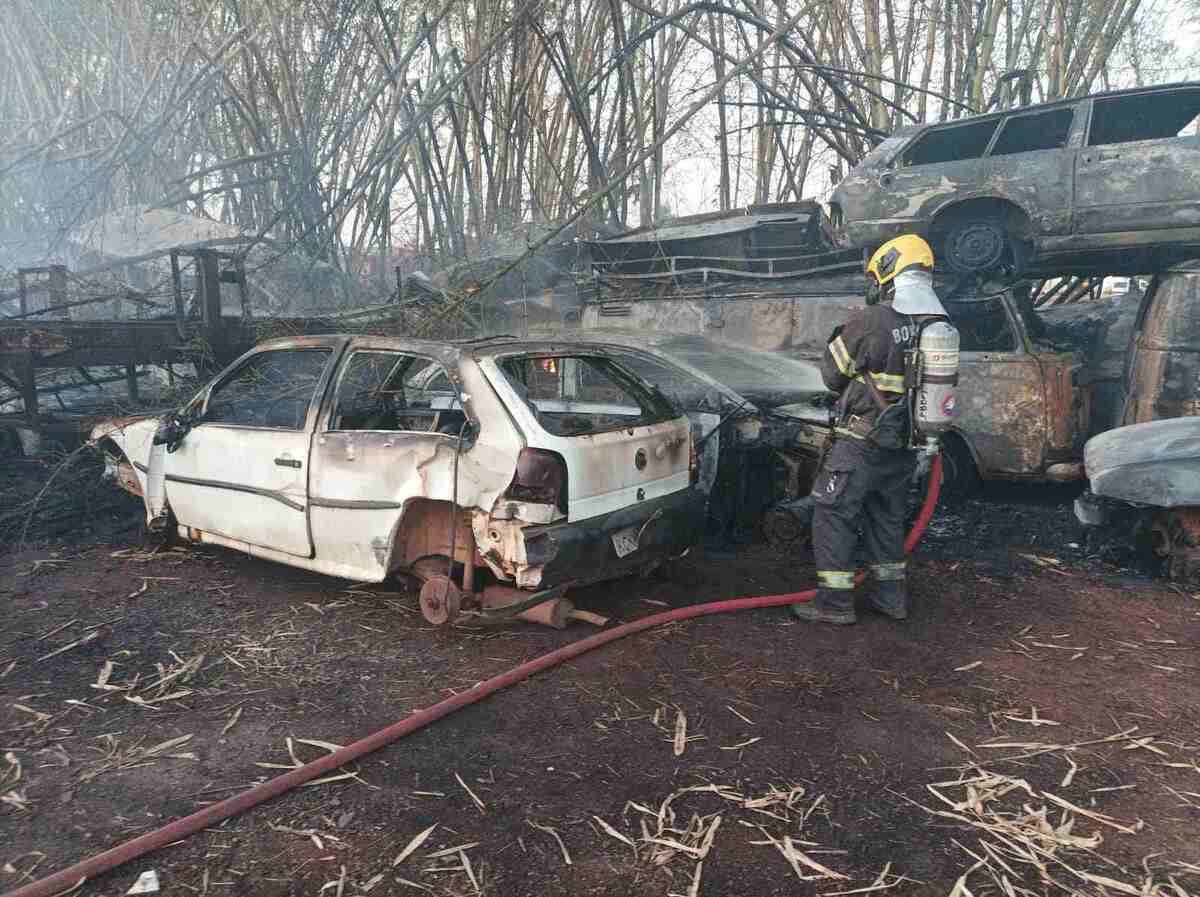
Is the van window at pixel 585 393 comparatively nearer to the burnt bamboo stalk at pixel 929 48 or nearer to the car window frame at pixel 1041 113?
the car window frame at pixel 1041 113

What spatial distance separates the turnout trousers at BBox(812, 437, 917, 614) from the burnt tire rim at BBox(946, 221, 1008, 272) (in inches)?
162

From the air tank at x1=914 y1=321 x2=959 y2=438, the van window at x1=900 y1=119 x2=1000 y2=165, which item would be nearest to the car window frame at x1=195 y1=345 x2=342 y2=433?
the air tank at x1=914 y1=321 x2=959 y2=438

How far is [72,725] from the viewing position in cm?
307

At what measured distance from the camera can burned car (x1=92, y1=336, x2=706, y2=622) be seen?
3.62 meters

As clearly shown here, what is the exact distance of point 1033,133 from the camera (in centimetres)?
753

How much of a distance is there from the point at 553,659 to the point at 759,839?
1323 mm

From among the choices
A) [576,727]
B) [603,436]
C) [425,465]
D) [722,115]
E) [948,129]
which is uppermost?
[722,115]

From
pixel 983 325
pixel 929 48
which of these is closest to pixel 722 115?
pixel 929 48

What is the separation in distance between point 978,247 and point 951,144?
1.18 m

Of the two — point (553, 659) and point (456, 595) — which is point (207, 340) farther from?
point (553, 659)

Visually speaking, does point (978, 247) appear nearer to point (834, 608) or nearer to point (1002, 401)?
point (1002, 401)

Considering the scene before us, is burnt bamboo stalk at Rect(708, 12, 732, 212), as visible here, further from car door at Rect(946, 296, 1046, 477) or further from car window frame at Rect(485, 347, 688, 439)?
car window frame at Rect(485, 347, 688, 439)

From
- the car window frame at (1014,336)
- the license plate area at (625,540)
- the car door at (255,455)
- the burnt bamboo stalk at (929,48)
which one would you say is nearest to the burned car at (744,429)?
the license plate area at (625,540)

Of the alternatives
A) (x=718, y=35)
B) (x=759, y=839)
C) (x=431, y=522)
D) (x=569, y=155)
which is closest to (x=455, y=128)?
(x=569, y=155)
